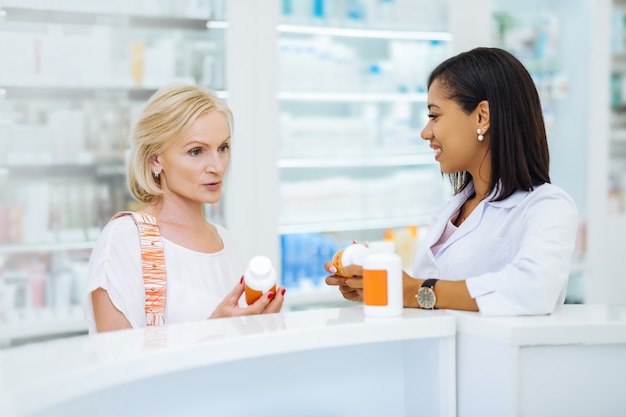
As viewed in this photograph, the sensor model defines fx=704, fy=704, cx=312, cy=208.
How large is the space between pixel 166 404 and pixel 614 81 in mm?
4940

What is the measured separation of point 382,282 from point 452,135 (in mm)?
625

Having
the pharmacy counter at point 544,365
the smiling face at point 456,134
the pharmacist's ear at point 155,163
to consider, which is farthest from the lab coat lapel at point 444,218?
the pharmacist's ear at point 155,163

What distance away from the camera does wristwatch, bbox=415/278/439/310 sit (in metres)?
1.68

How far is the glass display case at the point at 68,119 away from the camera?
3.45 metres

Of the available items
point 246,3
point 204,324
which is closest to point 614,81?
point 246,3

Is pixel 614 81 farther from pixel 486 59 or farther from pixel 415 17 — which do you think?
pixel 486 59

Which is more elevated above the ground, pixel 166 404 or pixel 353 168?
pixel 353 168

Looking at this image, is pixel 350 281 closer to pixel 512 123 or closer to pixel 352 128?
pixel 512 123

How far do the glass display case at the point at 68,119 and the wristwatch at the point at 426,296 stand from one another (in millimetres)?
2336

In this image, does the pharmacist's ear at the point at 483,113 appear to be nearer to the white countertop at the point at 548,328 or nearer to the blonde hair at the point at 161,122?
the white countertop at the point at 548,328

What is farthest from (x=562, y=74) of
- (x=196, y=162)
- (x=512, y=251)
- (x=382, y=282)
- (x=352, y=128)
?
(x=382, y=282)

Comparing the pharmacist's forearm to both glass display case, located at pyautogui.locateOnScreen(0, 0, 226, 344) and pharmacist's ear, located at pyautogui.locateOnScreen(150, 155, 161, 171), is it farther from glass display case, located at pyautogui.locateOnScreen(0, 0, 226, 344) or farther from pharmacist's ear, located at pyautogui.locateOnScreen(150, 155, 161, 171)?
glass display case, located at pyautogui.locateOnScreen(0, 0, 226, 344)

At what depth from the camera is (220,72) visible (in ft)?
12.5

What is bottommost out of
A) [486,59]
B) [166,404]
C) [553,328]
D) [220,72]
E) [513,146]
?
[166,404]
